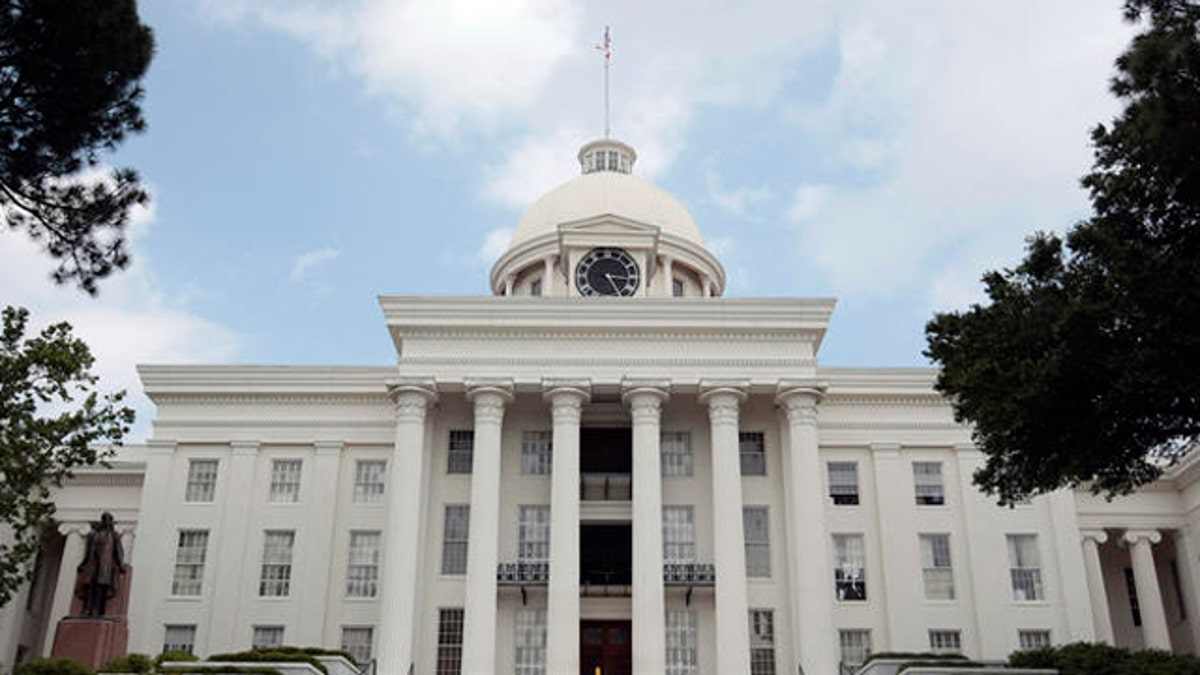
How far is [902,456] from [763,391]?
587cm

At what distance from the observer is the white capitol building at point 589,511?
1302 inches

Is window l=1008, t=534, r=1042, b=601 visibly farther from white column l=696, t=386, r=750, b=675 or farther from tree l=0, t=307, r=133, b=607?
tree l=0, t=307, r=133, b=607

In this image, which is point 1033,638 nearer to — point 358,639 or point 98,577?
point 358,639

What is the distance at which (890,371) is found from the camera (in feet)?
124

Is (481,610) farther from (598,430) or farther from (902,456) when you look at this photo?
(902,456)

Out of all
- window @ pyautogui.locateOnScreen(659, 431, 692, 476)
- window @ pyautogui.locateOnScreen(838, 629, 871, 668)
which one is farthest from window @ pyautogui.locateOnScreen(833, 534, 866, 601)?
window @ pyautogui.locateOnScreen(659, 431, 692, 476)

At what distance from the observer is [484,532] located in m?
32.8

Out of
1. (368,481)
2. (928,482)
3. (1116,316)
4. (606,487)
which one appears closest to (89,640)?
(368,481)

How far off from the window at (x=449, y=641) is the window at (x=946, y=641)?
1451 cm

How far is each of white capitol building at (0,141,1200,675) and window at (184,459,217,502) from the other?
0.22 ft

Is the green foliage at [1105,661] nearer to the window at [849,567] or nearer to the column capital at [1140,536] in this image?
the window at [849,567]

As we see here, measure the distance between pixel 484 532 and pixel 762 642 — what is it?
9159 millimetres

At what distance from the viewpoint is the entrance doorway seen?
34.5 metres

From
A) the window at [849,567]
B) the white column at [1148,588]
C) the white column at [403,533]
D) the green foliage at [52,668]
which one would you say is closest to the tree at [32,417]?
the green foliage at [52,668]
